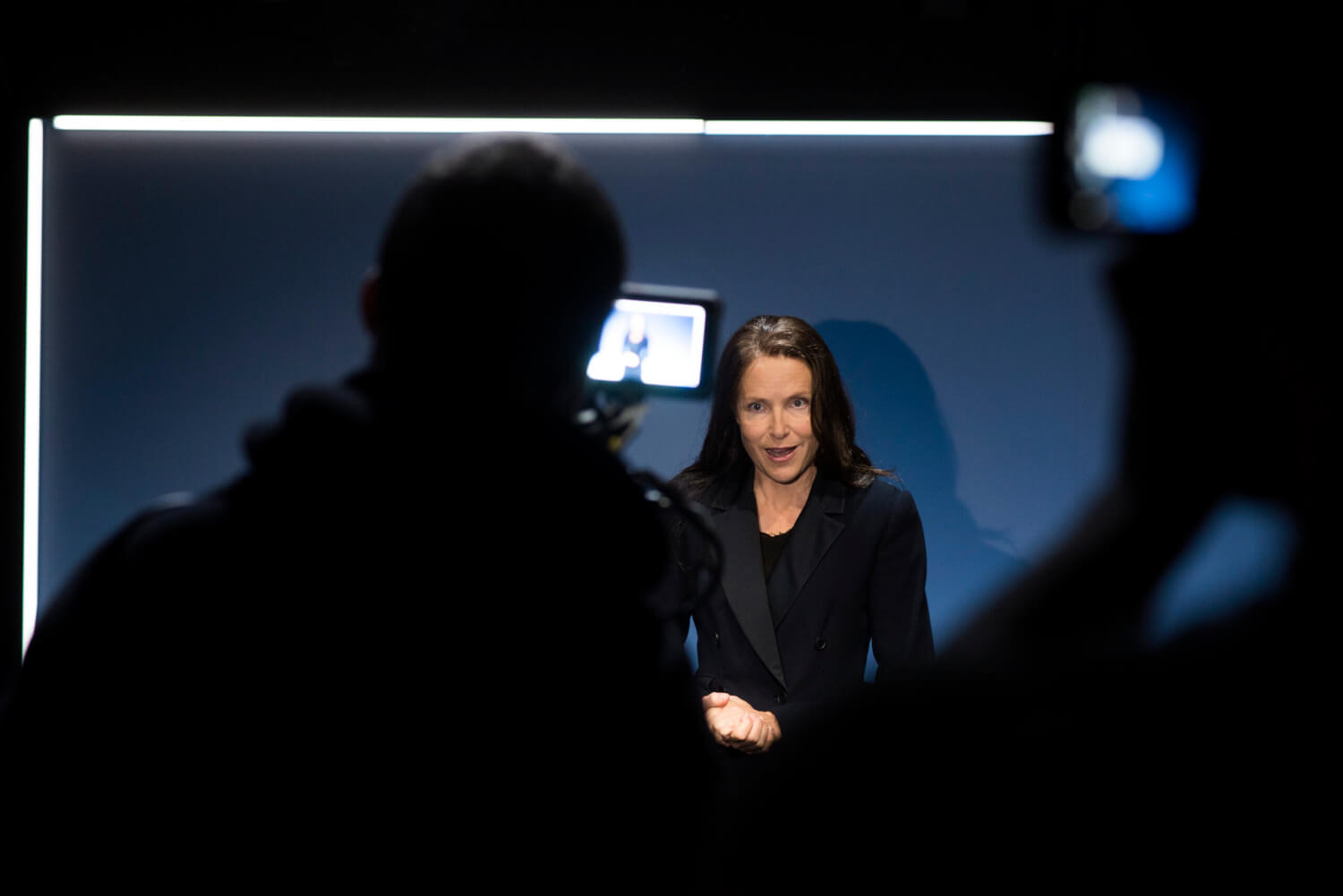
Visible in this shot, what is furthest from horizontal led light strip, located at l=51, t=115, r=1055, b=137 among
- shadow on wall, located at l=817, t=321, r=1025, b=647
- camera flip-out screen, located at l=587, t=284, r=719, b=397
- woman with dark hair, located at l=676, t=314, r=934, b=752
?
camera flip-out screen, located at l=587, t=284, r=719, b=397

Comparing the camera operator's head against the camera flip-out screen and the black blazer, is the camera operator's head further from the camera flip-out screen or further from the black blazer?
the black blazer

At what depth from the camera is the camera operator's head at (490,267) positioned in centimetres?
63

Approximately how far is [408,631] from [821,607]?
5.39ft

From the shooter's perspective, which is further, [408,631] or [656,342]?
[656,342]

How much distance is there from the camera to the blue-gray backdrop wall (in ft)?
10.1

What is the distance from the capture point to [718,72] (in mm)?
2799

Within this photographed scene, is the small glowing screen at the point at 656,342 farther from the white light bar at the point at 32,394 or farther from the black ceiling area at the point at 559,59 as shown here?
the white light bar at the point at 32,394

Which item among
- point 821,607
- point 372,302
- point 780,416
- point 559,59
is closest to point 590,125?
point 559,59

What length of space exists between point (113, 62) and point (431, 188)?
286cm

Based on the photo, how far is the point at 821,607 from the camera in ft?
7.02

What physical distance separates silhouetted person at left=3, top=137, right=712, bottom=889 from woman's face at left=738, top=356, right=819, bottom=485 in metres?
1.64

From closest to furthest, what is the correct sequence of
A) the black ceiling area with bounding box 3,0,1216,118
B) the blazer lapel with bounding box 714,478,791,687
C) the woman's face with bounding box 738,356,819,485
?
the blazer lapel with bounding box 714,478,791,687, the woman's face with bounding box 738,356,819,485, the black ceiling area with bounding box 3,0,1216,118

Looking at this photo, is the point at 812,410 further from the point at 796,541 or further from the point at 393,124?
the point at 393,124

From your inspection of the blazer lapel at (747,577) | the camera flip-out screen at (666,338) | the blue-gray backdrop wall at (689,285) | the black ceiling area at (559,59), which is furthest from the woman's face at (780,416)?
the camera flip-out screen at (666,338)
